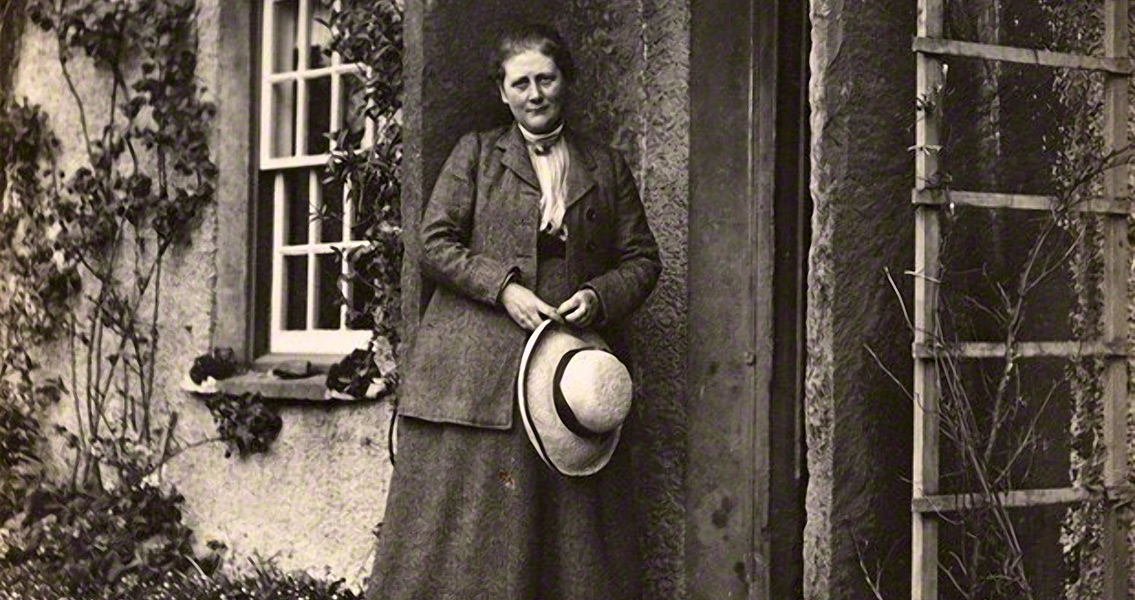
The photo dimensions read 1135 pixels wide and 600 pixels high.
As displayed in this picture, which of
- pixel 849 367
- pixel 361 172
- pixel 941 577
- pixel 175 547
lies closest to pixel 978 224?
pixel 849 367

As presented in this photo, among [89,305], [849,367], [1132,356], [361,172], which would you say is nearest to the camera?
[849,367]

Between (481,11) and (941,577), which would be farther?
(481,11)

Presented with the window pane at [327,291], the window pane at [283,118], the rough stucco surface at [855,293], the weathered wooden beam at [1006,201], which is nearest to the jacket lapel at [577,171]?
the rough stucco surface at [855,293]

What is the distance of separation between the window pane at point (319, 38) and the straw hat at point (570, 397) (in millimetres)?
3125

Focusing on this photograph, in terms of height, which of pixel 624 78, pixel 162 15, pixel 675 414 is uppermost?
pixel 162 15

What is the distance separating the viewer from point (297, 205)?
8.31 m

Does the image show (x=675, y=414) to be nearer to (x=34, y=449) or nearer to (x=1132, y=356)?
(x=1132, y=356)

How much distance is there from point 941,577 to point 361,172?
3206 millimetres

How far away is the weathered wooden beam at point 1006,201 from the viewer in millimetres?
5414

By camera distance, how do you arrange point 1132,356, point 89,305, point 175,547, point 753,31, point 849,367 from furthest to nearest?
1. point 89,305
2. point 175,547
3. point 753,31
4. point 1132,356
5. point 849,367

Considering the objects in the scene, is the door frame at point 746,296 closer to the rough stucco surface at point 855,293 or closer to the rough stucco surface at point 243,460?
the rough stucco surface at point 855,293

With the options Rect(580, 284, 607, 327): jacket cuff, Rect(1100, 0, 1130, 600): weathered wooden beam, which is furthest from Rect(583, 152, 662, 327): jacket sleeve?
Rect(1100, 0, 1130, 600): weathered wooden beam

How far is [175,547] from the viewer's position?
841 cm

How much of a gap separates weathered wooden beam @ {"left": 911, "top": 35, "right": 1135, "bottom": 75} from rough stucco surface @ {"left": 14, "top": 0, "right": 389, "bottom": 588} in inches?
117
